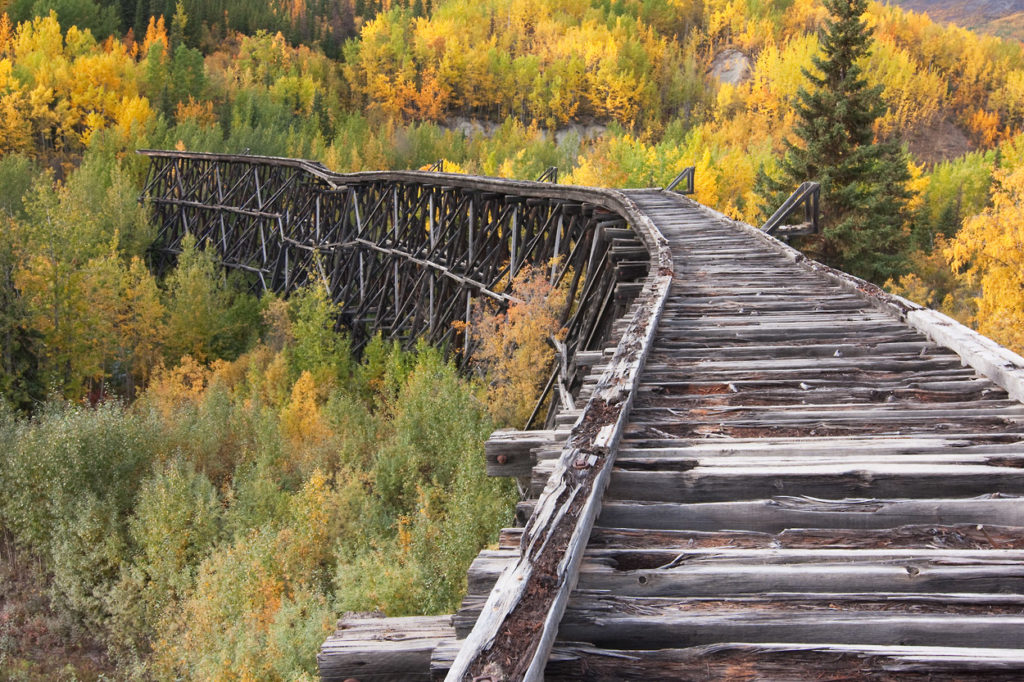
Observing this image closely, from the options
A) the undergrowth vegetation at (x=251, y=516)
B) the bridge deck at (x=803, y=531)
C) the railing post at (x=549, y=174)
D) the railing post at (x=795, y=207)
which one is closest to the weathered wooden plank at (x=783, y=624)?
the bridge deck at (x=803, y=531)

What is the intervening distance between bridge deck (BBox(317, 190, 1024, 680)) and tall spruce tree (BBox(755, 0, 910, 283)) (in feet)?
57.2

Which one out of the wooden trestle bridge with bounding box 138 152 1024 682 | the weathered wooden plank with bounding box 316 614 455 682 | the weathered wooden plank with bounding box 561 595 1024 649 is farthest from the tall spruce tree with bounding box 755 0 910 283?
the weathered wooden plank with bounding box 316 614 455 682

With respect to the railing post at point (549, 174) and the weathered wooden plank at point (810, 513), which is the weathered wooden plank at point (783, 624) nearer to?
the weathered wooden plank at point (810, 513)

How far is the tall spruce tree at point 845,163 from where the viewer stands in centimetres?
1977

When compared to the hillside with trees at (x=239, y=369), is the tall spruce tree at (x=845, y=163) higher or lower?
higher

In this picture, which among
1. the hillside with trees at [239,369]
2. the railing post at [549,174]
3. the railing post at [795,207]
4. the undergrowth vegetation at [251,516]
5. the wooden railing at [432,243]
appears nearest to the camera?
the undergrowth vegetation at [251,516]

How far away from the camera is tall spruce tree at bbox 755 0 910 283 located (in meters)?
19.8

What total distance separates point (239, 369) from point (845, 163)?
63.4 feet

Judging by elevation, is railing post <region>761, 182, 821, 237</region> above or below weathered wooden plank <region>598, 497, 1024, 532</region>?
below

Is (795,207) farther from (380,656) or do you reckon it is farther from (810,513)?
(380,656)

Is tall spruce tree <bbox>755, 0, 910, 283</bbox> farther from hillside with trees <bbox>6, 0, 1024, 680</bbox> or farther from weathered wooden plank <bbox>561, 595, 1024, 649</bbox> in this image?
weathered wooden plank <bbox>561, 595, 1024, 649</bbox>

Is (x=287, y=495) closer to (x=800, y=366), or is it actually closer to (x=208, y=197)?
(x=800, y=366)

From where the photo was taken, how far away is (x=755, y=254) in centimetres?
735

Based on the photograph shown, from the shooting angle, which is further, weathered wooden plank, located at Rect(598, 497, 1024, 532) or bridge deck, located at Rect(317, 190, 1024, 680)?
weathered wooden plank, located at Rect(598, 497, 1024, 532)
